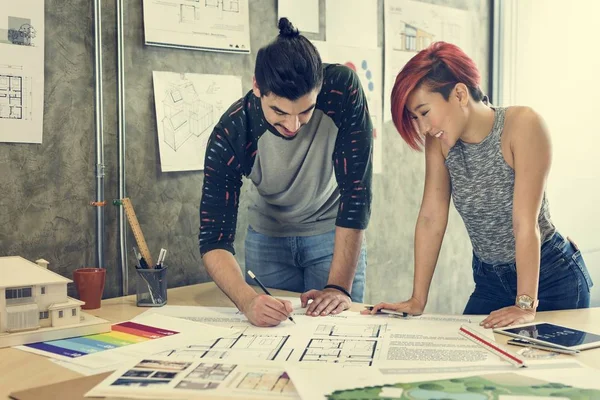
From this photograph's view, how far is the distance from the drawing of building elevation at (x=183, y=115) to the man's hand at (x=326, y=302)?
648 mm

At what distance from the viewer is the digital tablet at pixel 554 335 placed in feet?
4.15

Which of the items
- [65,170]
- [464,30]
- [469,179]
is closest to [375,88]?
[464,30]

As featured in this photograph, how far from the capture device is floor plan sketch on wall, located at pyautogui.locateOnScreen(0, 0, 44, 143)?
1.66m

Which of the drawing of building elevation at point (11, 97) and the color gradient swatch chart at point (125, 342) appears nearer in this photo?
the color gradient swatch chart at point (125, 342)

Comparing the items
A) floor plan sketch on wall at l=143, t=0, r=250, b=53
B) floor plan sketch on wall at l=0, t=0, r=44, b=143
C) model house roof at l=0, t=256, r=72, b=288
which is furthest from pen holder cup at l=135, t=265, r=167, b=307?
floor plan sketch on wall at l=143, t=0, r=250, b=53

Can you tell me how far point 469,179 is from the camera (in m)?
1.69

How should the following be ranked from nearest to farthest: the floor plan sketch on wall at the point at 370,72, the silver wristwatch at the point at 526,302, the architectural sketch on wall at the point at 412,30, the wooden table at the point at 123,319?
the wooden table at the point at 123,319, the silver wristwatch at the point at 526,302, the floor plan sketch on wall at the point at 370,72, the architectural sketch on wall at the point at 412,30

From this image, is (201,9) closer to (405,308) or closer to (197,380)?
(405,308)

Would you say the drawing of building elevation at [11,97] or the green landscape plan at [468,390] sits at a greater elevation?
the drawing of building elevation at [11,97]

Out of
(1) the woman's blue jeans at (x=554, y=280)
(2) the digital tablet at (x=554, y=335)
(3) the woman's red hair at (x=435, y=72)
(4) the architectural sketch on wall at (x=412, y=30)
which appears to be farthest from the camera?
(4) the architectural sketch on wall at (x=412, y=30)

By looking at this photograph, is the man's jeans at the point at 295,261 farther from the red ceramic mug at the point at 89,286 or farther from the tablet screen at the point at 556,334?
the tablet screen at the point at 556,334

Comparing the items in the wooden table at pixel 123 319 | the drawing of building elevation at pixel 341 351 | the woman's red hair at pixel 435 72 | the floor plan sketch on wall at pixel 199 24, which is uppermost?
the floor plan sketch on wall at pixel 199 24

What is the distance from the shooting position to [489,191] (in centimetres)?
168

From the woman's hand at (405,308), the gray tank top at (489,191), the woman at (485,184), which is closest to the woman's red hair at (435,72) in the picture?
the woman at (485,184)
